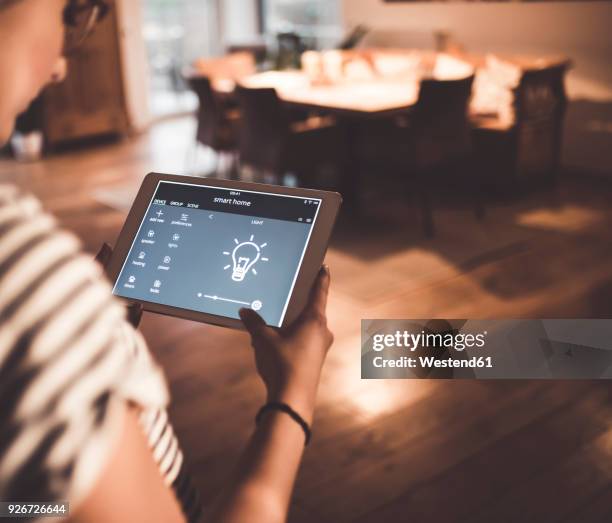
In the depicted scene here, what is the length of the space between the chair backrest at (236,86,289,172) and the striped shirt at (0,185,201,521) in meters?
4.04

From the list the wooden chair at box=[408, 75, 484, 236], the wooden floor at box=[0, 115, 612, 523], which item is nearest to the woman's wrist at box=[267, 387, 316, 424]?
the wooden floor at box=[0, 115, 612, 523]

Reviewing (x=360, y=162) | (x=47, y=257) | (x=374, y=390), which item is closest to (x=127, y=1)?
(x=360, y=162)

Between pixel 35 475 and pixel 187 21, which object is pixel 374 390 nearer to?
pixel 35 475

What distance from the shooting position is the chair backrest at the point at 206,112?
16.8 feet

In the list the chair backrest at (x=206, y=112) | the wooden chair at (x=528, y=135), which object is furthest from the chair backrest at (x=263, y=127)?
the wooden chair at (x=528, y=135)

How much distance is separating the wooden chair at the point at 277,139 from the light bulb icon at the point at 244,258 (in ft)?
11.5

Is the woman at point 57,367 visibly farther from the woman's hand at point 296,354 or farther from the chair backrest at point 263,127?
the chair backrest at point 263,127

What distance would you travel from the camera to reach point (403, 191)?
5340 mm

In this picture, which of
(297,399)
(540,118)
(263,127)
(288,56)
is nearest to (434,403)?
(297,399)

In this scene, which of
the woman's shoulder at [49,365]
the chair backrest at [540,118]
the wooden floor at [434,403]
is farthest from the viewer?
the chair backrest at [540,118]

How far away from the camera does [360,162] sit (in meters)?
4.91

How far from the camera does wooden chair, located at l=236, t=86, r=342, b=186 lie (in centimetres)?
452

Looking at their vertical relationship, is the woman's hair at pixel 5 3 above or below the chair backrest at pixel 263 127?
above

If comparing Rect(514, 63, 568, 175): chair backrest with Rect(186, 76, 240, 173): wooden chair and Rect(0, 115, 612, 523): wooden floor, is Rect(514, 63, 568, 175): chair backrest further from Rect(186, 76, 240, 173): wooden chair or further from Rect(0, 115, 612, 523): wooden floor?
Rect(186, 76, 240, 173): wooden chair
